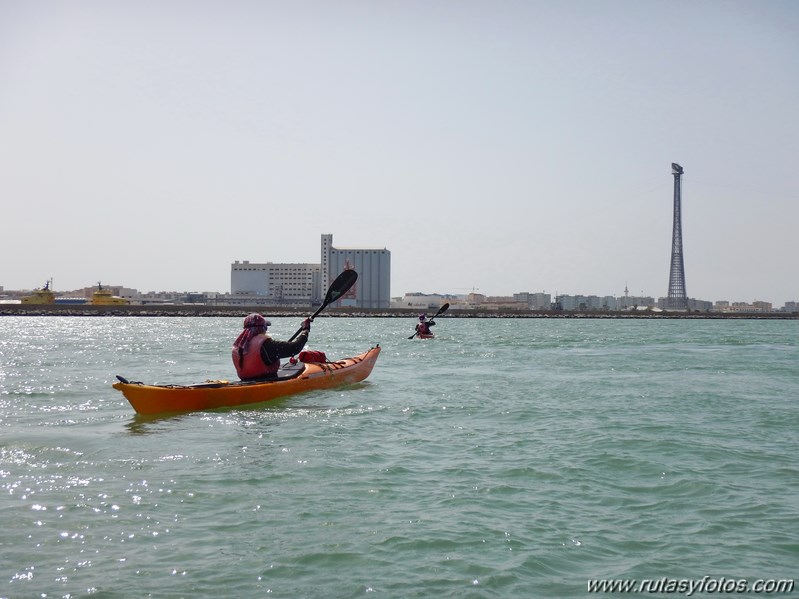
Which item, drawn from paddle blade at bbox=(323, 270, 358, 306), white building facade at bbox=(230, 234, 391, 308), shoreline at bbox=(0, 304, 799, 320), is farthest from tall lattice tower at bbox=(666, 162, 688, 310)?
paddle blade at bbox=(323, 270, 358, 306)

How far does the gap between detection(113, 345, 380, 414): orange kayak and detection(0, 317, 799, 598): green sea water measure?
294 mm

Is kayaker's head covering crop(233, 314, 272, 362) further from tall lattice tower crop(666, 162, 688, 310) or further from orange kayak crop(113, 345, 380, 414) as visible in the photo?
tall lattice tower crop(666, 162, 688, 310)

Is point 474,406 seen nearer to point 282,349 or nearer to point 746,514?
point 282,349

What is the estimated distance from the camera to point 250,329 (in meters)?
13.8

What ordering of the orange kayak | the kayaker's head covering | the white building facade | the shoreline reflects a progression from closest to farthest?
the orange kayak < the kayaker's head covering < the shoreline < the white building facade

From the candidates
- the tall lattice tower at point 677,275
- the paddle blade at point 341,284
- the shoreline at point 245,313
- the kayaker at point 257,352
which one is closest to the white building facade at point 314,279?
the shoreline at point 245,313

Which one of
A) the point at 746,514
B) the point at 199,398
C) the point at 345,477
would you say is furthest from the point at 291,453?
the point at 746,514

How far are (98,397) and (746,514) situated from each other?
13.2 metres

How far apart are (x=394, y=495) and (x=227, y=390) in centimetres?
649

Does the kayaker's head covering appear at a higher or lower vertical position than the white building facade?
lower

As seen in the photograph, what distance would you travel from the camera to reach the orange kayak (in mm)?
11906

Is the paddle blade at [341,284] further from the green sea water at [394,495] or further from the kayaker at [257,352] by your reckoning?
the kayaker at [257,352]

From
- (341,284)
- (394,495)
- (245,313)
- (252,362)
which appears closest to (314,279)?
(245,313)

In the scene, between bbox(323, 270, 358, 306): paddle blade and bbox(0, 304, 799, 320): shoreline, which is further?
bbox(0, 304, 799, 320): shoreline
